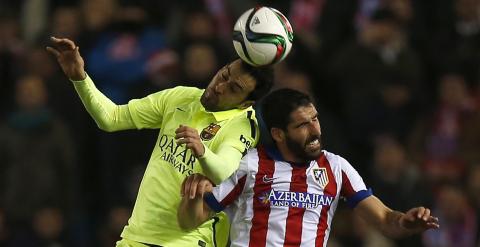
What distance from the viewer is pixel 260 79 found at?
8.50 metres

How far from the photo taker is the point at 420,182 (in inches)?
512

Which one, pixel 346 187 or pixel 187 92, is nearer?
pixel 346 187

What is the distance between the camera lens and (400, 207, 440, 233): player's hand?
793cm

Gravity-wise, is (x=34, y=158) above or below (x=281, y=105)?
below

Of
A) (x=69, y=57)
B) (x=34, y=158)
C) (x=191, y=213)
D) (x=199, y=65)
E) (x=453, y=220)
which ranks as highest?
(x=69, y=57)

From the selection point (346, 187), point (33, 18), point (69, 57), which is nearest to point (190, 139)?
point (346, 187)

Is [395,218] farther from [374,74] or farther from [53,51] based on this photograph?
[374,74]

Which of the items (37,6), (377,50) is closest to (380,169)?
(377,50)

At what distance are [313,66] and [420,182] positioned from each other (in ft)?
5.39

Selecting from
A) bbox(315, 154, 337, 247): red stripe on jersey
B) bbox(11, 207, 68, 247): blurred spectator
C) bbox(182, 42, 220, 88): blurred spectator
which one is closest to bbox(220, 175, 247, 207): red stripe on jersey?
bbox(315, 154, 337, 247): red stripe on jersey

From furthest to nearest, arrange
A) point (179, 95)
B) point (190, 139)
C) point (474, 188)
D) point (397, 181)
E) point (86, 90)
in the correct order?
point (474, 188)
point (397, 181)
point (179, 95)
point (86, 90)
point (190, 139)

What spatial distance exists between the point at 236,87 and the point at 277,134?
1.31 ft

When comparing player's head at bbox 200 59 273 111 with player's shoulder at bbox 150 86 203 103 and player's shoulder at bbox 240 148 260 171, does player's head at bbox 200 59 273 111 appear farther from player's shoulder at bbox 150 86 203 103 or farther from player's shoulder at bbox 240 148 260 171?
player's shoulder at bbox 240 148 260 171

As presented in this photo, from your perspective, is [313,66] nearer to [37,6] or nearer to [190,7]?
[190,7]
